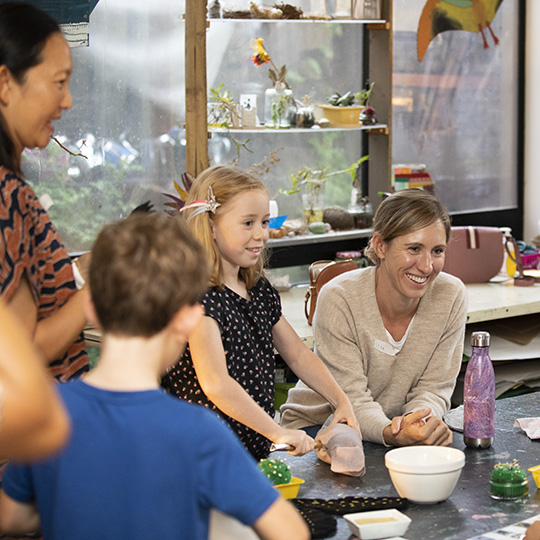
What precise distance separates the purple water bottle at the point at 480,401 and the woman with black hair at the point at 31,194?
97cm

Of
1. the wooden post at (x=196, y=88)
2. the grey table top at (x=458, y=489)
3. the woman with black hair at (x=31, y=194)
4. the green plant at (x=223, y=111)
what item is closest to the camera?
the woman with black hair at (x=31, y=194)

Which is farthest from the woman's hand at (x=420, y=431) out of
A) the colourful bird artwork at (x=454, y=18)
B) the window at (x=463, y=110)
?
the colourful bird artwork at (x=454, y=18)

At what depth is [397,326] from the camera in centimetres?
237

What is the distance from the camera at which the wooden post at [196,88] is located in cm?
344

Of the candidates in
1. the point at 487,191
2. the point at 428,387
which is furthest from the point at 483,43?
the point at 428,387

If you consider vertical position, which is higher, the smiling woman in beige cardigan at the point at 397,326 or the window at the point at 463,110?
the window at the point at 463,110

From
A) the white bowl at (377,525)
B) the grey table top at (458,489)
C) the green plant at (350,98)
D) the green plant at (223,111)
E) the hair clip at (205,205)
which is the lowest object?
the grey table top at (458,489)

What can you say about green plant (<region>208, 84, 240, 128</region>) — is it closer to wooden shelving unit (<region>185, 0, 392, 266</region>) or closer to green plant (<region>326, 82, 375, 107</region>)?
wooden shelving unit (<region>185, 0, 392, 266</region>)

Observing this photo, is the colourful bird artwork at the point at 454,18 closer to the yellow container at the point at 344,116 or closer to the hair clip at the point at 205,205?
the yellow container at the point at 344,116

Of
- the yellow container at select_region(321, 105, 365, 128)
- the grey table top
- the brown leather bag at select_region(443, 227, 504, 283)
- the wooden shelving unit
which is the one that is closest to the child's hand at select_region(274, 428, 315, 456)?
the grey table top

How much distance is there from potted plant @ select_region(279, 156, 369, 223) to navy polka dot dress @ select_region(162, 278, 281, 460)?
6.40ft

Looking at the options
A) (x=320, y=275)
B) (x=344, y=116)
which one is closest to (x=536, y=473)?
(x=320, y=275)

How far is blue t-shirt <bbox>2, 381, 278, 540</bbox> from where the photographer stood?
38.6 inches

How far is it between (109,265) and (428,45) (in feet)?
13.3
